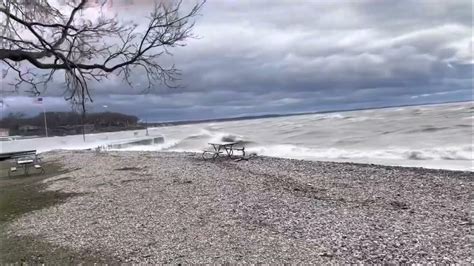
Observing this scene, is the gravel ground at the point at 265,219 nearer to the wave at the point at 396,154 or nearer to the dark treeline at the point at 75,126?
the wave at the point at 396,154

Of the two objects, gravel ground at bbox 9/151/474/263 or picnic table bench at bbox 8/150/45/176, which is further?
picnic table bench at bbox 8/150/45/176

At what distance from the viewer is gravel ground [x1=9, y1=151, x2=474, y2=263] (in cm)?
630

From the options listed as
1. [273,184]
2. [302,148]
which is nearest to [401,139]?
[302,148]

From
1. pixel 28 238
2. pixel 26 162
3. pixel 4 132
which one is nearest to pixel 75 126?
pixel 4 132

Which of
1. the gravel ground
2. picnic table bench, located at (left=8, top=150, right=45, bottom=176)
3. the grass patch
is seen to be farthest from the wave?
the grass patch

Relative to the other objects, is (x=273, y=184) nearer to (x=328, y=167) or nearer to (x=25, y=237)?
(x=328, y=167)

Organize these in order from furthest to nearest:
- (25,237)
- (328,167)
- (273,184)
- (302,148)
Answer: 1. (302,148)
2. (328,167)
3. (273,184)
4. (25,237)

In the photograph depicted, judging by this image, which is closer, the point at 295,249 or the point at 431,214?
the point at 295,249

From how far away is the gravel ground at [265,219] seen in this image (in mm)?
6305

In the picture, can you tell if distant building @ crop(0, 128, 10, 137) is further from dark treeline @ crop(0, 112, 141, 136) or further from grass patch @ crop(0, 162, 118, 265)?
grass patch @ crop(0, 162, 118, 265)

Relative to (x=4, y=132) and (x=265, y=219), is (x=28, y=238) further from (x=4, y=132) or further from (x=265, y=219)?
(x=4, y=132)

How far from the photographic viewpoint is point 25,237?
7.67 m

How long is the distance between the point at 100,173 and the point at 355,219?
11.7 meters

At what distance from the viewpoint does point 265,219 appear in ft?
27.7
